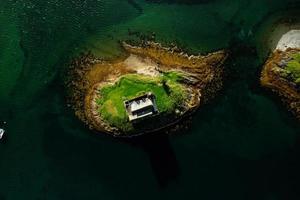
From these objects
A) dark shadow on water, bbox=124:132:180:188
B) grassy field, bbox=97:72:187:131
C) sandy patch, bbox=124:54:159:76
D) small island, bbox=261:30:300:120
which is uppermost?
small island, bbox=261:30:300:120

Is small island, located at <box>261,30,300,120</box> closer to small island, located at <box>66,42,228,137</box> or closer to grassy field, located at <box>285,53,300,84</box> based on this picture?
grassy field, located at <box>285,53,300,84</box>

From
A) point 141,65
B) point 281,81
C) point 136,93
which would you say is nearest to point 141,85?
point 136,93

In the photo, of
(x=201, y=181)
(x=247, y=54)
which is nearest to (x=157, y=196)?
(x=201, y=181)

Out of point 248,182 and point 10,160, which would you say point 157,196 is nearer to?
point 248,182

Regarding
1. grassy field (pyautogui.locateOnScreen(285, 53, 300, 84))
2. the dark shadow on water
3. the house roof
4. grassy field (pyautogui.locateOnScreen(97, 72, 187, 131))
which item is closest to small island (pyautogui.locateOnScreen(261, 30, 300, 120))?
grassy field (pyautogui.locateOnScreen(285, 53, 300, 84))

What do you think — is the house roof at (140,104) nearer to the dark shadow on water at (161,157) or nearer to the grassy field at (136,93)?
the grassy field at (136,93)
